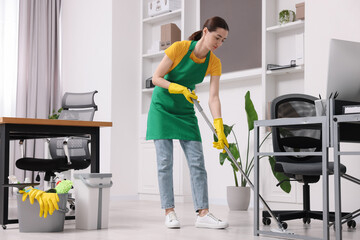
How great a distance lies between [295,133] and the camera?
3436 mm

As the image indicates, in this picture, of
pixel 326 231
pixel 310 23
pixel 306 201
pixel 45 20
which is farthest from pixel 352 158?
pixel 45 20

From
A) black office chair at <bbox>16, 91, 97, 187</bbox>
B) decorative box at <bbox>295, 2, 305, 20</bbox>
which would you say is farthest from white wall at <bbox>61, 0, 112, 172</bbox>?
decorative box at <bbox>295, 2, 305, 20</bbox>

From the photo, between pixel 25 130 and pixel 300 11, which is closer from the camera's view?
pixel 25 130

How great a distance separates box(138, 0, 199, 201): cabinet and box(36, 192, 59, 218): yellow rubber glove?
2.53m

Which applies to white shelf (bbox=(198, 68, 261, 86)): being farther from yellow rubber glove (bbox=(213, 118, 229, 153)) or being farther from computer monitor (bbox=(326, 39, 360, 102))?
computer monitor (bbox=(326, 39, 360, 102))

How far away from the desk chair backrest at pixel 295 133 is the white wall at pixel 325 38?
1.37ft

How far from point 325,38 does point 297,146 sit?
973 millimetres

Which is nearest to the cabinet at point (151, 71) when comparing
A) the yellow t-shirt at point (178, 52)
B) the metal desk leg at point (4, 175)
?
the yellow t-shirt at point (178, 52)

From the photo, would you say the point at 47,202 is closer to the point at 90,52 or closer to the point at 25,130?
the point at 25,130

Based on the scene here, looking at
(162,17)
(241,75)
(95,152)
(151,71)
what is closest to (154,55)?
(151,71)

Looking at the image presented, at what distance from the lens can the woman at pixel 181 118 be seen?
302 cm

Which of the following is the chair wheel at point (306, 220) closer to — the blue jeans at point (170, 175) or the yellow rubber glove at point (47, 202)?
the blue jeans at point (170, 175)

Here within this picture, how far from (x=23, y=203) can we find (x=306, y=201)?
175cm

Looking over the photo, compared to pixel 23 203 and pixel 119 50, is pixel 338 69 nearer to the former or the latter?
pixel 23 203
